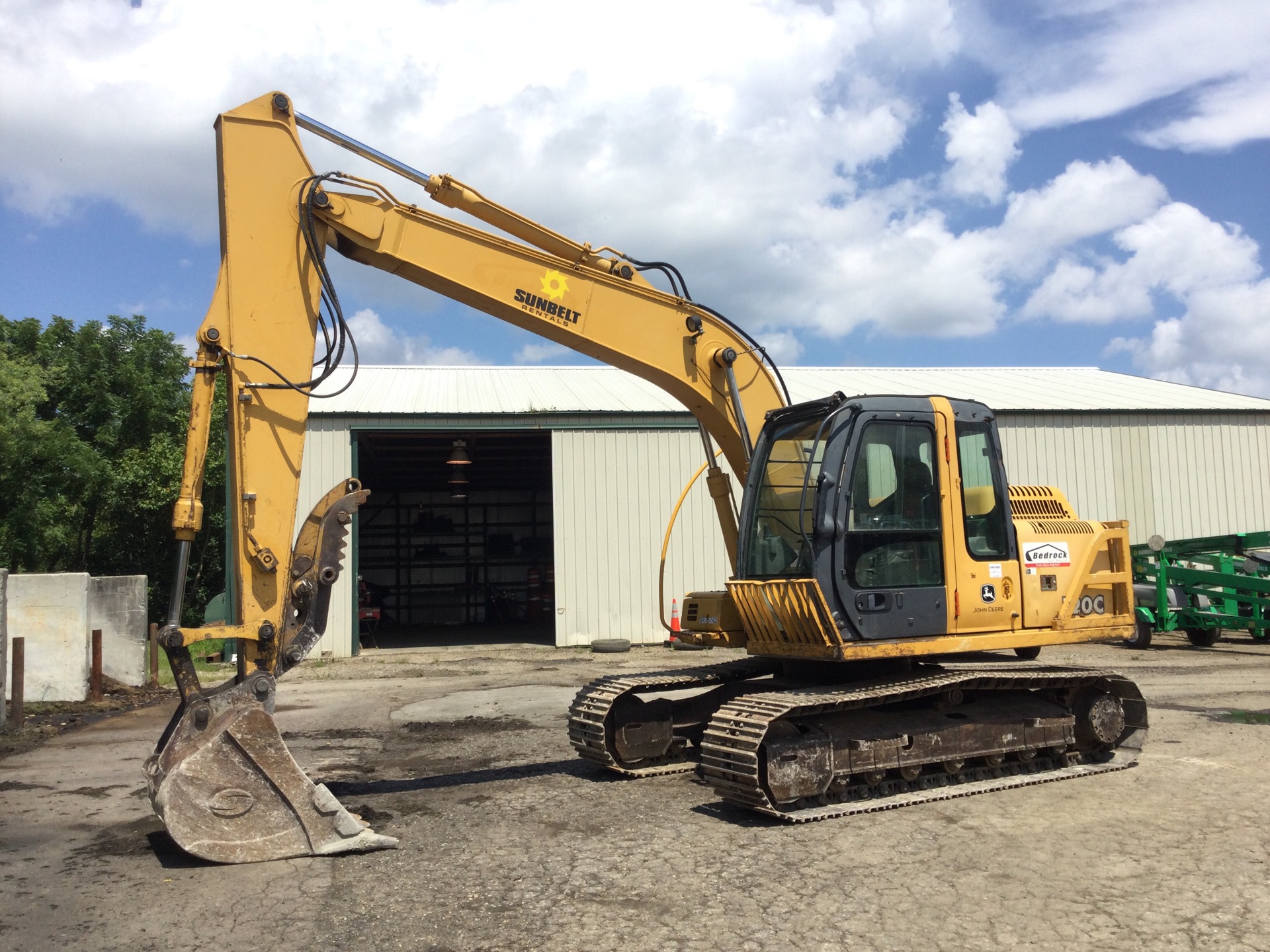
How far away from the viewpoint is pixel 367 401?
69.9ft

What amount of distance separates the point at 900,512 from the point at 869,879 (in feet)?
9.25

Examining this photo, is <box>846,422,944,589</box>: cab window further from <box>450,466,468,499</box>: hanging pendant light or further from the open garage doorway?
<box>450,466,468,499</box>: hanging pendant light

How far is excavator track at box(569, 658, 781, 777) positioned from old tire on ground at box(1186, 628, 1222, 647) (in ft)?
41.6

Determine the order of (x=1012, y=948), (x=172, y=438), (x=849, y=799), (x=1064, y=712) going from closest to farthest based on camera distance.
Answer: (x=1012, y=948)
(x=849, y=799)
(x=1064, y=712)
(x=172, y=438)

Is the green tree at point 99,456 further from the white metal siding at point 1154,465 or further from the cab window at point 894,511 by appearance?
the cab window at point 894,511

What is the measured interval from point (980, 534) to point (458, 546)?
82.7 feet

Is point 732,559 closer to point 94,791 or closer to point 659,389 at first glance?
point 94,791

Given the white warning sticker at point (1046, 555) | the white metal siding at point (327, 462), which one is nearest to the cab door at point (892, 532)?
the white warning sticker at point (1046, 555)

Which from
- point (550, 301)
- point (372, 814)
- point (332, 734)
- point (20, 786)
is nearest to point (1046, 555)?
point (550, 301)

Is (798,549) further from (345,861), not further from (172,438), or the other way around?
(172,438)

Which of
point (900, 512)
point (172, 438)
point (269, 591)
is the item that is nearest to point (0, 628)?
point (269, 591)

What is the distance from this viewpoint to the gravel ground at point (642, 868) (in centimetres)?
499

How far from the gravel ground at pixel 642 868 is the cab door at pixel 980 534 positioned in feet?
4.43

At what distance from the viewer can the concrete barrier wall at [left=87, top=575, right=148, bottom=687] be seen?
15.5 metres
